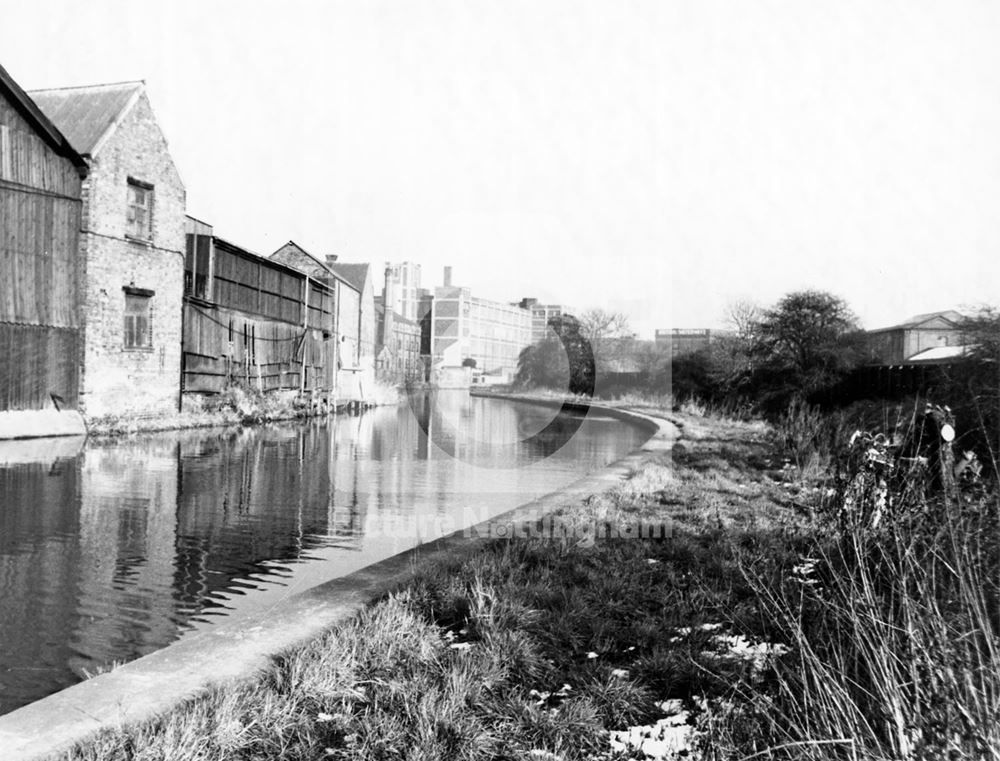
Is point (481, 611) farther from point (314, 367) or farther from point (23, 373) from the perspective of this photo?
point (314, 367)

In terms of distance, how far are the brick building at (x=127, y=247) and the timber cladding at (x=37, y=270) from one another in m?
0.33

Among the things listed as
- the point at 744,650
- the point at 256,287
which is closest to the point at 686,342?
the point at 256,287

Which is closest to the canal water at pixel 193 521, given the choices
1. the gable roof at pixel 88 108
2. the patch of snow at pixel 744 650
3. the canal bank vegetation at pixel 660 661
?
the canal bank vegetation at pixel 660 661

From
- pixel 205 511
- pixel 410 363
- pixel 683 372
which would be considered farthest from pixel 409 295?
pixel 205 511

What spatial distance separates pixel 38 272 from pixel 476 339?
49.7 metres

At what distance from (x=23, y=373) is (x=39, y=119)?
541 centimetres

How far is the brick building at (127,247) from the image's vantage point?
18562 mm

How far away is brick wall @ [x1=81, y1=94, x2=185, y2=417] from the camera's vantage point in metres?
18.5

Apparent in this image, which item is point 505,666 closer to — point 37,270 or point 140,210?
point 37,270

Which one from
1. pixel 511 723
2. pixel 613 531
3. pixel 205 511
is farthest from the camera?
pixel 205 511

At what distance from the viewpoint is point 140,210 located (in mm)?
20062

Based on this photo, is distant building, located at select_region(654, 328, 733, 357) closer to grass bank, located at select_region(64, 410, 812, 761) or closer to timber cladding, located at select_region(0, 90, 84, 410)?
timber cladding, located at select_region(0, 90, 84, 410)

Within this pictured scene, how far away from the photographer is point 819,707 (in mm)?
2756

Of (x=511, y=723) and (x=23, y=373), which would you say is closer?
(x=511, y=723)
